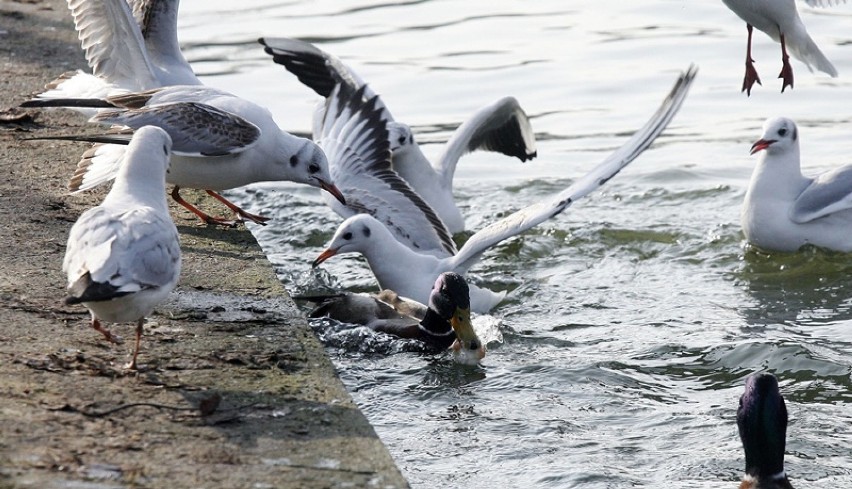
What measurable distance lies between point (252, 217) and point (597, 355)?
200 cm

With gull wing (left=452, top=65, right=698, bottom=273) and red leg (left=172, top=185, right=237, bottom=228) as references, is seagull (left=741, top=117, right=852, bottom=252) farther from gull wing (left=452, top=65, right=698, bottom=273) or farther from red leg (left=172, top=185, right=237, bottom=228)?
red leg (left=172, top=185, right=237, bottom=228)

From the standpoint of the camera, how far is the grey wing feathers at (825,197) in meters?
8.25

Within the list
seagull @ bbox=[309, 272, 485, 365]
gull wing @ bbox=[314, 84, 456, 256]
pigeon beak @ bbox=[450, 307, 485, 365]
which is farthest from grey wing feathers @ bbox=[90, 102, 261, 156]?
gull wing @ bbox=[314, 84, 456, 256]

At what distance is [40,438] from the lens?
401cm

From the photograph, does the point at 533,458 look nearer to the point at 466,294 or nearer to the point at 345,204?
the point at 466,294

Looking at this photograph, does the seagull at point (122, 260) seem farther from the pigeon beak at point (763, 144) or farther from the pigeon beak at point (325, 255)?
the pigeon beak at point (763, 144)

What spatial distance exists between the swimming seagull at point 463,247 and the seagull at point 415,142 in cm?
120

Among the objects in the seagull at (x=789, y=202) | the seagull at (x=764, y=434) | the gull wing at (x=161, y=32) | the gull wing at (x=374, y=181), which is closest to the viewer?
the seagull at (x=764, y=434)

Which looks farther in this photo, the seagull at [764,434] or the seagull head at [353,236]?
the seagull head at [353,236]

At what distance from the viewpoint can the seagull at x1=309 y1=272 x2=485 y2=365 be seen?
670 centimetres

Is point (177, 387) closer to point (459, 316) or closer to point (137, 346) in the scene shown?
point (137, 346)

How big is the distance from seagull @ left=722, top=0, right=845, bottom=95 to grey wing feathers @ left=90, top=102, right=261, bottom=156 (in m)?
3.34

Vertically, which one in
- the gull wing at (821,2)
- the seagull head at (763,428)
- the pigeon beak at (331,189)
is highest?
the gull wing at (821,2)

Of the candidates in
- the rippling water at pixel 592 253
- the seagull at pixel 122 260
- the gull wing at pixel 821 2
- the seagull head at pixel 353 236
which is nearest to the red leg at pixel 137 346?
the seagull at pixel 122 260
